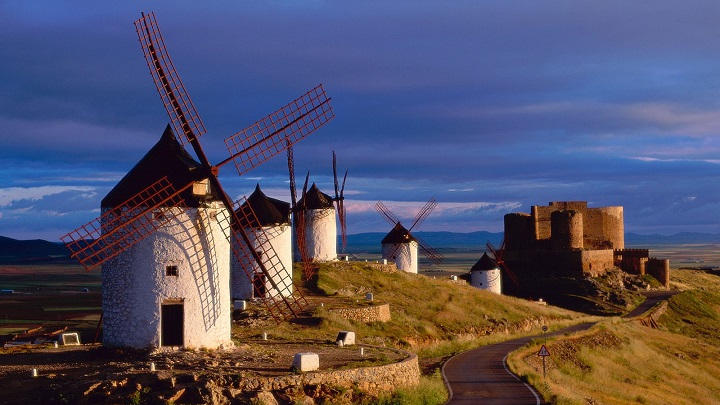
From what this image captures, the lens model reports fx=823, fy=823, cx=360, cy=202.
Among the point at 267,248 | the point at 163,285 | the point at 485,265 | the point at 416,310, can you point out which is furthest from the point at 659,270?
the point at 163,285

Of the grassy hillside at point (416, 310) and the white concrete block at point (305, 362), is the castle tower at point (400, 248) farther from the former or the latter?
the white concrete block at point (305, 362)

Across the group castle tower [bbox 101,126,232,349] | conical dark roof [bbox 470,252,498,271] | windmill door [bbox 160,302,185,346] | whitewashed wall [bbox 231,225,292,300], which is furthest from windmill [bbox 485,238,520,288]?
windmill door [bbox 160,302,185,346]

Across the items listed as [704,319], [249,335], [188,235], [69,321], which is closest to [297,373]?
[188,235]

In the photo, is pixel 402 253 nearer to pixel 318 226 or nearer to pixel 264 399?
pixel 318 226

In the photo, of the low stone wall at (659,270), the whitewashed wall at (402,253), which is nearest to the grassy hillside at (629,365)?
the whitewashed wall at (402,253)

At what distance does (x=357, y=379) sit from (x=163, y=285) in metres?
6.20

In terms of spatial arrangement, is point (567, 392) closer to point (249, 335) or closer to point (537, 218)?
point (249, 335)

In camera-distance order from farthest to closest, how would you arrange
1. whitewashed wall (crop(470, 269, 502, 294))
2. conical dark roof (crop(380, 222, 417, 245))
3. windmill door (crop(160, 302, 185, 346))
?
1. whitewashed wall (crop(470, 269, 502, 294))
2. conical dark roof (crop(380, 222, 417, 245))
3. windmill door (crop(160, 302, 185, 346))

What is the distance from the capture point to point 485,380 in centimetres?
2598

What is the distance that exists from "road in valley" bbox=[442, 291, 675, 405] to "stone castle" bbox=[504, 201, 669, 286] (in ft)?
107

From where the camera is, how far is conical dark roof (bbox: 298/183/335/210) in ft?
164

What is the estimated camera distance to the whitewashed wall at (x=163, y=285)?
22375 mm

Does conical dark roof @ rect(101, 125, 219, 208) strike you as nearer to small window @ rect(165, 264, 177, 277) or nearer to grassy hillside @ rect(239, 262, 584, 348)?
small window @ rect(165, 264, 177, 277)

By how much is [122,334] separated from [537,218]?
57.7 m
